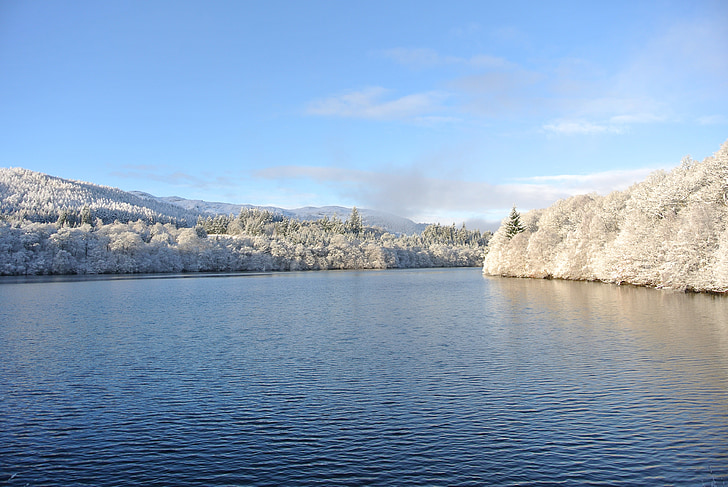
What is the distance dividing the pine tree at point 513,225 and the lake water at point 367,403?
7541 cm

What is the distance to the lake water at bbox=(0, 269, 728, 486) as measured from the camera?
40.6ft

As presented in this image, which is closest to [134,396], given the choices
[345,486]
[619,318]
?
[345,486]

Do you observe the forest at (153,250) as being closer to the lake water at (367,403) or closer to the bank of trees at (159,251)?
the bank of trees at (159,251)

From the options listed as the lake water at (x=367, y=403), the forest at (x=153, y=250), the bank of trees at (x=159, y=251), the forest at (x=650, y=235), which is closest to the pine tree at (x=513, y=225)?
the forest at (x=650, y=235)

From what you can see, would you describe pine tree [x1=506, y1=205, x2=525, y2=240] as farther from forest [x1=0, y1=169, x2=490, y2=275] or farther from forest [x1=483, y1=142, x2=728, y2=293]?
forest [x1=0, y1=169, x2=490, y2=275]

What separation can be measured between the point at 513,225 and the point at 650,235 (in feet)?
165

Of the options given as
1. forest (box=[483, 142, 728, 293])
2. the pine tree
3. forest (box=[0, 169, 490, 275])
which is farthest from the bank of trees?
forest (box=[483, 142, 728, 293])

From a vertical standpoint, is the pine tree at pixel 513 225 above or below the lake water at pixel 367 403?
above

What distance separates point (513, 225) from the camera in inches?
4296

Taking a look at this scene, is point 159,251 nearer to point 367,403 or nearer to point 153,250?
point 153,250

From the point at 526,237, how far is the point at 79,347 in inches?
3544

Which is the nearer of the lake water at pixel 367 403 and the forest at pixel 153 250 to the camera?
the lake water at pixel 367 403

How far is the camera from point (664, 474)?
38.7 feet

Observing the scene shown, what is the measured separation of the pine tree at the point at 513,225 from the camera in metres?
108
